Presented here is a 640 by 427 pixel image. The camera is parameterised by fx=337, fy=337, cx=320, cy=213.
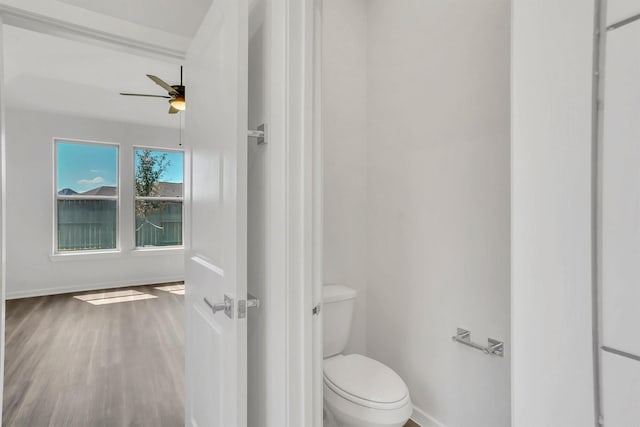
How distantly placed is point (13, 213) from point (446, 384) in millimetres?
5484

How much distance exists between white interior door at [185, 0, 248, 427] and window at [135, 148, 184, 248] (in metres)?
4.20

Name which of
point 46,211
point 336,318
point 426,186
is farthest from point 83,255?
point 426,186

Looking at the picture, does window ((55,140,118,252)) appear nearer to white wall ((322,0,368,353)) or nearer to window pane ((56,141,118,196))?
window pane ((56,141,118,196))

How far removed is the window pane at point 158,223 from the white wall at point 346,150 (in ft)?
14.5

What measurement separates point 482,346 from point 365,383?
559mm

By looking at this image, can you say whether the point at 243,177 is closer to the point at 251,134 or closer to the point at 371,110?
the point at 251,134

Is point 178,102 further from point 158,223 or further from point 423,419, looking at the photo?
point 158,223

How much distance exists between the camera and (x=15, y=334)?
10.6 ft

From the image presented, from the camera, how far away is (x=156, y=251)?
5.41m

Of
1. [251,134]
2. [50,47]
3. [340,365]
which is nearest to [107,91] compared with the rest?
[50,47]

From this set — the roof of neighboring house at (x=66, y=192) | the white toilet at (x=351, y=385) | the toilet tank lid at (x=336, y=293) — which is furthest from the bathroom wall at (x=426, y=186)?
the roof of neighboring house at (x=66, y=192)

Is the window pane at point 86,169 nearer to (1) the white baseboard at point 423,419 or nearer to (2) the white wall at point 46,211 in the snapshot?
(2) the white wall at point 46,211

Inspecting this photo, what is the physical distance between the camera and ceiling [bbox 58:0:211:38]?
5.06ft

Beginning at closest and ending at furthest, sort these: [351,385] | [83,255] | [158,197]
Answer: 1. [351,385]
2. [83,255]
3. [158,197]
